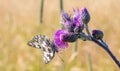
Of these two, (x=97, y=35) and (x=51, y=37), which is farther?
(x=51, y=37)

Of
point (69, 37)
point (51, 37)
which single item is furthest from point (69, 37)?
point (51, 37)

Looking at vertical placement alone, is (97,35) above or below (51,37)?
above

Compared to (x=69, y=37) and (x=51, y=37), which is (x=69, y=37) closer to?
(x=69, y=37)

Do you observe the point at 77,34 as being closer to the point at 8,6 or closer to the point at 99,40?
the point at 99,40

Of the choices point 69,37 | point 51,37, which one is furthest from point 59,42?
point 51,37

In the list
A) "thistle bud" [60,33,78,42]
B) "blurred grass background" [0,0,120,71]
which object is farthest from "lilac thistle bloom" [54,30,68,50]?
"blurred grass background" [0,0,120,71]

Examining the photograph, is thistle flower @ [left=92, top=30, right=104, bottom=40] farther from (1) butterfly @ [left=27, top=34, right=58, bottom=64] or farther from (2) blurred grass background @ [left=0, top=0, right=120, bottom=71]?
(2) blurred grass background @ [left=0, top=0, right=120, bottom=71]

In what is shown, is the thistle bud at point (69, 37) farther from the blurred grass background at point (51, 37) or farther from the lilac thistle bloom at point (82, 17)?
the blurred grass background at point (51, 37)

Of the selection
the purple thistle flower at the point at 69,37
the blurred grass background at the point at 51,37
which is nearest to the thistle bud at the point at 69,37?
the purple thistle flower at the point at 69,37

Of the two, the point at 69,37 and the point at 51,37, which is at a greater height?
the point at 69,37

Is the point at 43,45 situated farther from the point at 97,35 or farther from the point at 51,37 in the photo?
the point at 51,37
